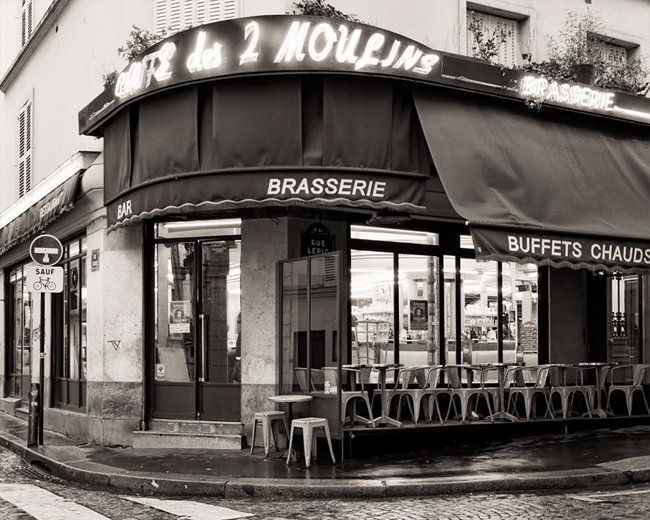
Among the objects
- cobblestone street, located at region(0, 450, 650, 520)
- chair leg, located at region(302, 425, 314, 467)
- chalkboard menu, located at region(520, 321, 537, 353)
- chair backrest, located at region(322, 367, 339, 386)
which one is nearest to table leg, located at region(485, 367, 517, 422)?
chalkboard menu, located at region(520, 321, 537, 353)

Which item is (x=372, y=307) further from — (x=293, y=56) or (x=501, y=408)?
(x=293, y=56)

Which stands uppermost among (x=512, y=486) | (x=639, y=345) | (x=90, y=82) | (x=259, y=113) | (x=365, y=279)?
(x=90, y=82)

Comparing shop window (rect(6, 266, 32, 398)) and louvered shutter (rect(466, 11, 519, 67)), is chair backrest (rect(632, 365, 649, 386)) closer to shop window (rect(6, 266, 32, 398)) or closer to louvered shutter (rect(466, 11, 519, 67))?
louvered shutter (rect(466, 11, 519, 67))

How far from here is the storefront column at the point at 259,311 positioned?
1165 cm

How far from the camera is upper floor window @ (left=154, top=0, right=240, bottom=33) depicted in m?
12.1

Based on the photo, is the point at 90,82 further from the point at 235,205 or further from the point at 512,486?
the point at 512,486

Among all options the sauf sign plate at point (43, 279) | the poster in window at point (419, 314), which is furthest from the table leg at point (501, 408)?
the sauf sign plate at point (43, 279)

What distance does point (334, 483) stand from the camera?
9078 mm

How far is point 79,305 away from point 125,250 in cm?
284

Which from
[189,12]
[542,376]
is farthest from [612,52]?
[189,12]

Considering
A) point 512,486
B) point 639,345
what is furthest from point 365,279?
point 639,345

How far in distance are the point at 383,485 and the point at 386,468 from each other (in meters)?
1.14

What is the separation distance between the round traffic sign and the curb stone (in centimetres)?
430

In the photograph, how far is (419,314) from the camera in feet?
43.3
